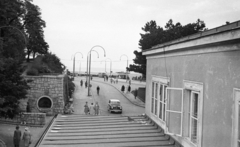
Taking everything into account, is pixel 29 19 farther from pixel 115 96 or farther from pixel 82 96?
pixel 115 96

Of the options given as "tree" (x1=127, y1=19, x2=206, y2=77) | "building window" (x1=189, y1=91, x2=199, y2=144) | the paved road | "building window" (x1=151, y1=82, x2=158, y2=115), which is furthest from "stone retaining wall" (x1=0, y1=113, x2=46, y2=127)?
"tree" (x1=127, y1=19, x2=206, y2=77)

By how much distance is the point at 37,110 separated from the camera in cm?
2759

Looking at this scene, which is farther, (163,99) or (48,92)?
(48,92)

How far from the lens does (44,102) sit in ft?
91.6

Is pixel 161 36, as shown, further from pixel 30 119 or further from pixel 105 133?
pixel 105 133

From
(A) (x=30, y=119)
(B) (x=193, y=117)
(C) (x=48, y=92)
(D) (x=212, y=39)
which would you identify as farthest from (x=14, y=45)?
(D) (x=212, y=39)

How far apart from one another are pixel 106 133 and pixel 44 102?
16.8 meters

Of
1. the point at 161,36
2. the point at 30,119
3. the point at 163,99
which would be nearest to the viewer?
the point at 163,99

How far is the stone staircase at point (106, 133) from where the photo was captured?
11283mm

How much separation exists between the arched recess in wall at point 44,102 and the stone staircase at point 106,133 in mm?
12063

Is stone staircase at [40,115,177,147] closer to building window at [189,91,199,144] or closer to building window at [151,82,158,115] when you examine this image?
building window at [151,82,158,115]

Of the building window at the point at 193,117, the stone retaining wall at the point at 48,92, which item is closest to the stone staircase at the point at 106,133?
the building window at the point at 193,117

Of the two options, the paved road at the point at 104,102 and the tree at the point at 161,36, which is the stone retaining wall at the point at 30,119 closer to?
the paved road at the point at 104,102

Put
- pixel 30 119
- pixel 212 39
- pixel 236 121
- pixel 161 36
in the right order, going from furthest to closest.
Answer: pixel 161 36, pixel 30 119, pixel 212 39, pixel 236 121
